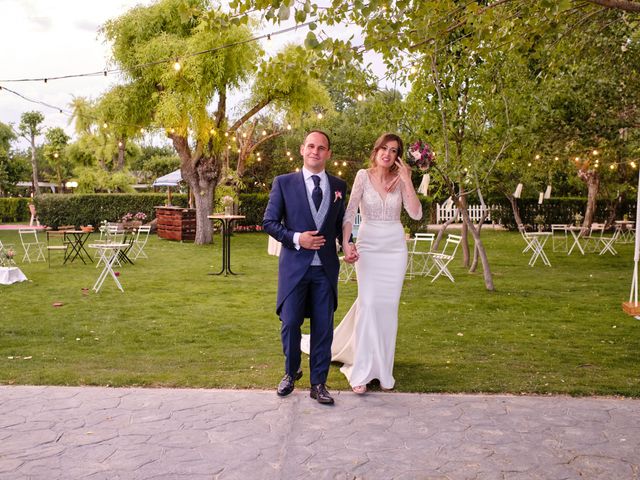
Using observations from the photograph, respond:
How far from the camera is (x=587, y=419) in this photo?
14.0 feet

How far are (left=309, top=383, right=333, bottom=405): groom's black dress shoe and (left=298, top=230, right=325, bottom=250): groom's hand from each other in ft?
3.26

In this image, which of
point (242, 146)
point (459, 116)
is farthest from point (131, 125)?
point (459, 116)

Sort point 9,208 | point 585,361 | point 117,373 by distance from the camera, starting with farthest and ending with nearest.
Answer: point 9,208
point 585,361
point 117,373

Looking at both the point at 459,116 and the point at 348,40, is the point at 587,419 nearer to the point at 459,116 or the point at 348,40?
the point at 348,40

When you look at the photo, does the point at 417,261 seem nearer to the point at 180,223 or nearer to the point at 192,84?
the point at 192,84

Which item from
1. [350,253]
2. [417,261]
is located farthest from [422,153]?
[350,253]

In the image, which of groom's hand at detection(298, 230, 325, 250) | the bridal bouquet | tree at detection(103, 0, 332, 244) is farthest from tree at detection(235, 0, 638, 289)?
tree at detection(103, 0, 332, 244)

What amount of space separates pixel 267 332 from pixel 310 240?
133 inches

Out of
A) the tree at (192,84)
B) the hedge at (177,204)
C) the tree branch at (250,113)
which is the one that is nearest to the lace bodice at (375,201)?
the tree at (192,84)

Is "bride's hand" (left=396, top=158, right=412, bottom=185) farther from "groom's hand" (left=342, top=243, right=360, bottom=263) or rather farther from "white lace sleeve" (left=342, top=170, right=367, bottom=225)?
"groom's hand" (left=342, top=243, right=360, bottom=263)

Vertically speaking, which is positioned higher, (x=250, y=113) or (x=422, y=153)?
(x=250, y=113)

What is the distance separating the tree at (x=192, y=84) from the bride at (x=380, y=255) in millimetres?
13713

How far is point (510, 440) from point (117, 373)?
328 cm

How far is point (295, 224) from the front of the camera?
4.63 m
